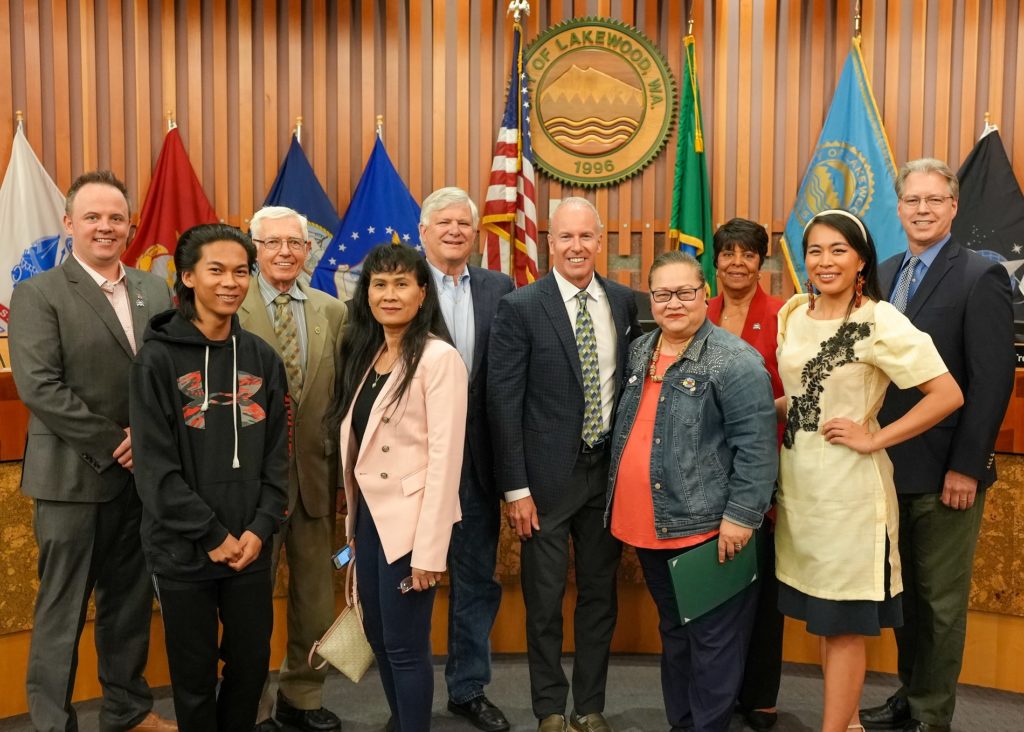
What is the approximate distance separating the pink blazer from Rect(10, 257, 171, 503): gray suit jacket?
86 centimetres

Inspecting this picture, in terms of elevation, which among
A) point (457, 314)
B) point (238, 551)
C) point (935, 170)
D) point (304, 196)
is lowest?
point (238, 551)

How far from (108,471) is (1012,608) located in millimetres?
3285

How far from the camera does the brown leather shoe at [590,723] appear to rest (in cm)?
294

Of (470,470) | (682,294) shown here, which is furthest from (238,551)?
(682,294)

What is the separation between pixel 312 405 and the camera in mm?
2998

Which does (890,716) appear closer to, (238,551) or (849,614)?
(849,614)

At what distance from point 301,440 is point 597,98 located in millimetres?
3161

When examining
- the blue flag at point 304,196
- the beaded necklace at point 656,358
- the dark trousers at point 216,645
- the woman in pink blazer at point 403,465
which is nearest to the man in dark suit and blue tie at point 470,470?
the woman in pink blazer at point 403,465

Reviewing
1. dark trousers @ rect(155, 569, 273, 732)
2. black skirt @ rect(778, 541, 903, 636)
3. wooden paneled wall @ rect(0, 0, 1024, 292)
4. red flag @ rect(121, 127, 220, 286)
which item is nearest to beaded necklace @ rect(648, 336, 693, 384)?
black skirt @ rect(778, 541, 903, 636)

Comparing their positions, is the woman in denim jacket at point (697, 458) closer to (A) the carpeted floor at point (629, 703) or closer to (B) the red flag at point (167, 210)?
(A) the carpeted floor at point (629, 703)

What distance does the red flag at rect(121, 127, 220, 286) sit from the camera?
4.95 metres

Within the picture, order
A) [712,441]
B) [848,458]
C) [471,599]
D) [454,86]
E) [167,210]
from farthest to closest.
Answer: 1. [454,86]
2. [167,210]
3. [471,599]
4. [712,441]
5. [848,458]

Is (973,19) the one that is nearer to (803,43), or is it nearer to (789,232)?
(803,43)

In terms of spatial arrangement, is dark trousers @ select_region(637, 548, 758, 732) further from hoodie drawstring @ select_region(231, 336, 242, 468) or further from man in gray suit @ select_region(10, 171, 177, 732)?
man in gray suit @ select_region(10, 171, 177, 732)
